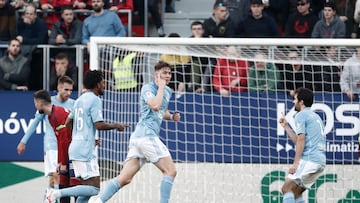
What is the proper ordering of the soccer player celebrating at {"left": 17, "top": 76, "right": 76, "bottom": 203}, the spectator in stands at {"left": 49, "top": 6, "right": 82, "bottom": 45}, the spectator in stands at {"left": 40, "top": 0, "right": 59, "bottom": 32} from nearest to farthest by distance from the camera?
the soccer player celebrating at {"left": 17, "top": 76, "right": 76, "bottom": 203} < the spectator in stands at {"left": 49, "top": 6, "right": 82, "bottom": 45} < the spectator in stands at {"left": 40, "top": 0, "right": 59, "bottom": 32}

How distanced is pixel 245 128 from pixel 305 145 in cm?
205

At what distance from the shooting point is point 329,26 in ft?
53.1

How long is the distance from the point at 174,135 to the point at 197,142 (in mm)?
316

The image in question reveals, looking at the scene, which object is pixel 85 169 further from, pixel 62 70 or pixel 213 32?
pixel 213 32

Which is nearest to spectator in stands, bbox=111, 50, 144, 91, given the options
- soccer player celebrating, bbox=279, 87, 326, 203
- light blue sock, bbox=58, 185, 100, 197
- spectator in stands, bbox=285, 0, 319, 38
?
light blue sock, bbox=58, 185, 100, 197

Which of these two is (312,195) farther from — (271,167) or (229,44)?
(229,44)

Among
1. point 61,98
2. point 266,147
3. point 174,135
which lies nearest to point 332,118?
point 266,147

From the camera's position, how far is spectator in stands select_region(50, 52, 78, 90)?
1590 centimetres

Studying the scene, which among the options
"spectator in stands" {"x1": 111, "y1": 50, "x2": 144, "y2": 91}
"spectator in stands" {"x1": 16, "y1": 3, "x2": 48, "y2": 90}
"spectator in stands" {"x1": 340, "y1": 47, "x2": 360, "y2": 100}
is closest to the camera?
"spectator in stands" {"x1": 340, "y1": 47, "x2": 360, "y2": 100}

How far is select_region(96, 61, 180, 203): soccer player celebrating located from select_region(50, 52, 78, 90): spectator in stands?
9.87 ft

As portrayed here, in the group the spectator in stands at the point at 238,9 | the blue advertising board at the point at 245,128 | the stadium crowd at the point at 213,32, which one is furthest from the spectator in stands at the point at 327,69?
the spectator in stands at the point at 238,9

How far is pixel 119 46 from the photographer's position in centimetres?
1448

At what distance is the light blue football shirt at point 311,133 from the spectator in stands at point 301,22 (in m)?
3.46

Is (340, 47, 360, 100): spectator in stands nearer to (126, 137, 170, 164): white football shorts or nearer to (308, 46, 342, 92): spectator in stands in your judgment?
(308, 46, 342, 92): spectator in stands
